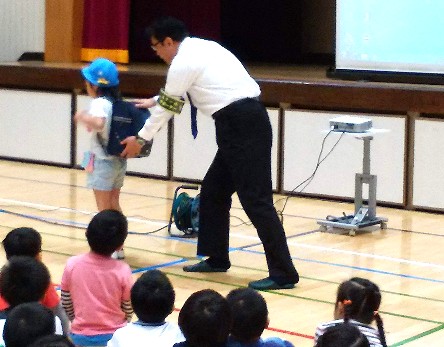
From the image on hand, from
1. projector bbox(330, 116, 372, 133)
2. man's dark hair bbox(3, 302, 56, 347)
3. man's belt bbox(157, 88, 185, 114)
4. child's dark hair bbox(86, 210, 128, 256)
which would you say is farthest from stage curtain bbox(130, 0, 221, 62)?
man's dark hair bbox(3, 302, 56, 347)

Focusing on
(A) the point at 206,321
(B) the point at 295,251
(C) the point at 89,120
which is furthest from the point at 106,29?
(A) the point at 206,321

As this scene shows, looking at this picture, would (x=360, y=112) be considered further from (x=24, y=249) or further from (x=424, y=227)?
(x=24, y=249)

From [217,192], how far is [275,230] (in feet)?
1.53

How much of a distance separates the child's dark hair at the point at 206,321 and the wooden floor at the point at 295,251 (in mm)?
1737

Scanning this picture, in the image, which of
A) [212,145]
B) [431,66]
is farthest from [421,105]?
[212,145]

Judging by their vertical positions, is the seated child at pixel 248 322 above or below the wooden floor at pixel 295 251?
above

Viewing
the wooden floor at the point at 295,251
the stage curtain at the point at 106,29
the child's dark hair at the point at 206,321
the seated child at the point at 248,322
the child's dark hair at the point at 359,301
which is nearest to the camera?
the child's dark hair at the point at 206,321

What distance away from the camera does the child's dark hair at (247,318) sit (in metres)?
3.11

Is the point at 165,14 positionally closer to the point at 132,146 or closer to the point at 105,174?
the point at 105,174

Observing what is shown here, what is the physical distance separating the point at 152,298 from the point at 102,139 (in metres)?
3.00

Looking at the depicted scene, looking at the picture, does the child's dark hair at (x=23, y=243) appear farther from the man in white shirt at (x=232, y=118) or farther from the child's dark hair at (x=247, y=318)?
the man in white shirt at (x=232, y=118)

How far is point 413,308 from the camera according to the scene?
535 centimetres

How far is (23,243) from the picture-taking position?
13.2 feet

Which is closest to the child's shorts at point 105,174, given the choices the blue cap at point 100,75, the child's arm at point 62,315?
the blue cap at point 100,75
